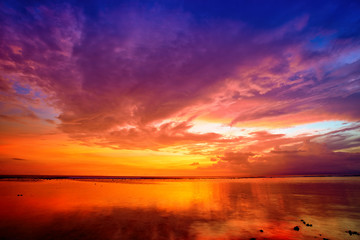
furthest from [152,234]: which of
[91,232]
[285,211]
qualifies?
[285,211]

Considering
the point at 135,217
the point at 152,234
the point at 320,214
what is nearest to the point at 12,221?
the point at 135,217

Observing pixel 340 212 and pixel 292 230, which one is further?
pixel 340 212

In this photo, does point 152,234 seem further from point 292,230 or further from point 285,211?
point 285,211

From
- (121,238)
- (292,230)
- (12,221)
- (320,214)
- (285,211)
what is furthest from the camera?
(285,211)

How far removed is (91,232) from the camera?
2012 cm

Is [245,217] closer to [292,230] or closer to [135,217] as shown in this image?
[292,230]

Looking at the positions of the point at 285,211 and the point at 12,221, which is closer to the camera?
the point at 12,221

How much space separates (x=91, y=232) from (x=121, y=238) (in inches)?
151

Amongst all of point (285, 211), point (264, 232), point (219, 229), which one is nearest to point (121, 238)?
point (219, 229)

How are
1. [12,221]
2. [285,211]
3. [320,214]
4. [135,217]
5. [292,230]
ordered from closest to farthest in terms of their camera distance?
1. [292,230]
2. [12,221]
3. [135,217]
4. [320,214]
5. [285,211]

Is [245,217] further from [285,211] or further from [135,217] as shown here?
[135,217]

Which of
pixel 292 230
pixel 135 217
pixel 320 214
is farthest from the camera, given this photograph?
pixel 320 214

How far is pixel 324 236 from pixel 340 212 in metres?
14.8

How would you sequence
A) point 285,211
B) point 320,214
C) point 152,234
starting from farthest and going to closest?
point 285,211 → point 320,214 → point 152,234
